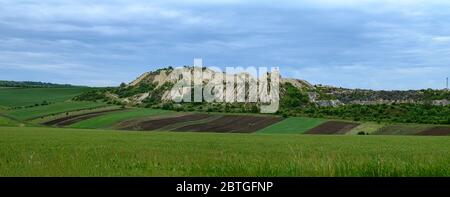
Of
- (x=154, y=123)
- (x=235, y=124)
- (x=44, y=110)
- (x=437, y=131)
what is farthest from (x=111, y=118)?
(x=437, y=131)

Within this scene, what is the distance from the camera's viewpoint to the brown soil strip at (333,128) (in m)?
95.4

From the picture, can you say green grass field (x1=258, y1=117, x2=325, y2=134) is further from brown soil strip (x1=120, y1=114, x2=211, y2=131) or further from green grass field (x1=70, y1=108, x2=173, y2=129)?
green grass field (x1=70, y1=108, x2=173, y2=129)

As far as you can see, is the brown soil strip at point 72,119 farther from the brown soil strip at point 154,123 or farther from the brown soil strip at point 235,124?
the brown soil strip at point 235,124

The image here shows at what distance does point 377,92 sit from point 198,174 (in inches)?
6825

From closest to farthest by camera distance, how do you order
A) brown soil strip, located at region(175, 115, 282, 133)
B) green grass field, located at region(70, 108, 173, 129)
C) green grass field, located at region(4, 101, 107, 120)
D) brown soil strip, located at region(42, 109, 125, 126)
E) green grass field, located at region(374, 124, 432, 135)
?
green grass field, located at region(374, 124, 432, 135)
brown soil strip, located at region(175, 115, 282, 133)
green grass field, located at region(70, 108, 173, 129)
brown soil strip, located at region(42, 109, 125, 126)
green grass field, located at region(4, 101, 107, 120)

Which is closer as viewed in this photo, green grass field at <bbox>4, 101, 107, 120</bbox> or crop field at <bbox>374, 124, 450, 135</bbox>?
crop field at <bbox>374, 124, 450, 135</bbox>

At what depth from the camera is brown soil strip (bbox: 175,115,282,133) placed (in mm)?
103125

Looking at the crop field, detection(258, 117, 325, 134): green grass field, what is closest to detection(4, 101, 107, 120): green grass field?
detection(258, 117, 325, 134): green grass field

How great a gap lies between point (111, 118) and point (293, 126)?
3827 centimetres

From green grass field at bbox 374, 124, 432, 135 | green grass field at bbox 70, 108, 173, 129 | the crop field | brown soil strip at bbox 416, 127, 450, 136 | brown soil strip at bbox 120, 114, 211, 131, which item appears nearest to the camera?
brown soil strip at bbox 416, 127, 450, 136

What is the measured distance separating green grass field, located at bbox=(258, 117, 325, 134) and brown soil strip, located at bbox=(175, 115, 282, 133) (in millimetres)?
2019
